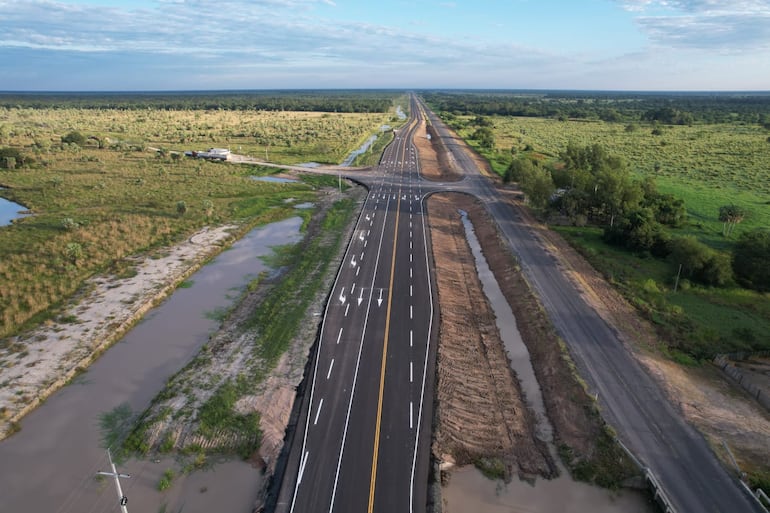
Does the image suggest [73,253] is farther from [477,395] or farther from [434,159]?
[434,159]

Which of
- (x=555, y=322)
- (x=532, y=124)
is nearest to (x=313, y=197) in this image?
(x=555, y=322)

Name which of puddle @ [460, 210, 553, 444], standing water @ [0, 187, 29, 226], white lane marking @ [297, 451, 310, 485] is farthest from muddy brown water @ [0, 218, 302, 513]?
standing water @ [0, 187, 29, 226]

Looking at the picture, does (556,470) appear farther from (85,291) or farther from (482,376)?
(85,291)

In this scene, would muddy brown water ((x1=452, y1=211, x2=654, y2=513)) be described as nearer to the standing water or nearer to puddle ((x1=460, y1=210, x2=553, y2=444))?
puddle ((x1=460, y1=210, x2=553, y2=444))

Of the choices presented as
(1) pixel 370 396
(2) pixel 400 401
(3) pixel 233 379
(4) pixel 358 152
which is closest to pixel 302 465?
(1) pixel 370 396

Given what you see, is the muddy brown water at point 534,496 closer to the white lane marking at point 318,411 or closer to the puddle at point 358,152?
the white lane marking at point 318,411

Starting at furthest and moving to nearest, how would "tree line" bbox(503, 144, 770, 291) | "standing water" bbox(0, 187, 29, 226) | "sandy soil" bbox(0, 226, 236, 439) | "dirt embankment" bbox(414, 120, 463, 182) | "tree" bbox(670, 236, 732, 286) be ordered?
"dirt embankment" bbox(414, 120, 463, 182), "standing water" bbox(0, 187, 29, 226), "tree line" bbox(503, 144, 770, 291), "tree" bbox(670, 236, 732, 286), "sandy soil" bbox(0, 226, 236, 439)
